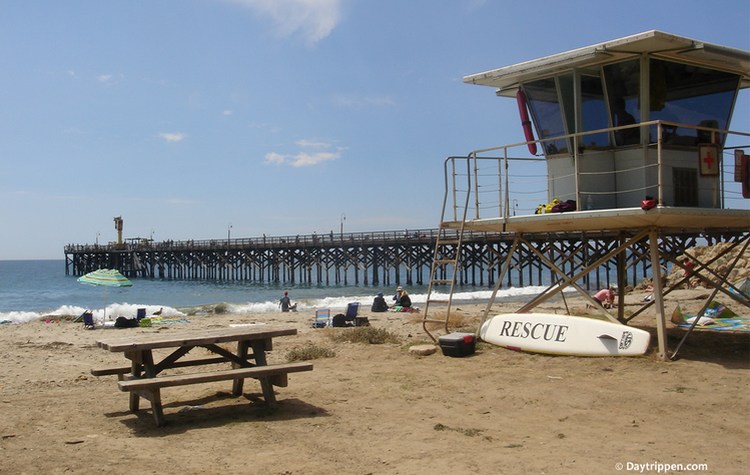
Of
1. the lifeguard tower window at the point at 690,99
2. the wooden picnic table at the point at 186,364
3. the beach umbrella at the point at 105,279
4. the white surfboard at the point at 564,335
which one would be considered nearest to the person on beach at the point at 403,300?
the beach umbrella at the point at 105,279

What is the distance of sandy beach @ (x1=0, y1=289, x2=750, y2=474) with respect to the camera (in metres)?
4.99

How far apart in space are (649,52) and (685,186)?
206cm

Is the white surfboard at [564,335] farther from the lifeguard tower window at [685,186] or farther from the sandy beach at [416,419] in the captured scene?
the lifeguard tower window at [685,186]

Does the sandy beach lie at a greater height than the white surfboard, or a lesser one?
lesser

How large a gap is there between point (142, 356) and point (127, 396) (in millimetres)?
1455

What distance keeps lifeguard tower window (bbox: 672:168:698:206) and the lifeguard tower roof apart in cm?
162

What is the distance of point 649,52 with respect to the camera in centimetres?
923

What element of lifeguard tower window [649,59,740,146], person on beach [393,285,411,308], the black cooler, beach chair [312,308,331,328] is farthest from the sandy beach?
person on beach [393,285,411,308]

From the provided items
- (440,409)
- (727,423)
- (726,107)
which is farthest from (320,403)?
(726,107)

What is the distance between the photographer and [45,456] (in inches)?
205

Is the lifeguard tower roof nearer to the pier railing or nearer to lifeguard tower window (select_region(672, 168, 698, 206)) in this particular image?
lifeguard tower window (select_region(672, 168, 698, 206))

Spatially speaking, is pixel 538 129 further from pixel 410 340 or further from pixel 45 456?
pixel 45 456

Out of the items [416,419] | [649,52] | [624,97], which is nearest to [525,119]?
[624,97]

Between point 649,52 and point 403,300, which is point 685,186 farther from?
point 403,300
